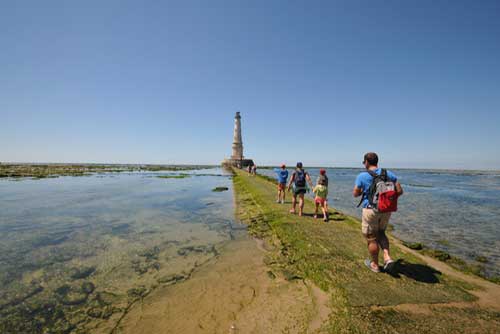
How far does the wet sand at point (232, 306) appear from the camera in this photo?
3230mm

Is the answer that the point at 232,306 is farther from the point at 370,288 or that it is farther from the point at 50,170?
the point at 50,170

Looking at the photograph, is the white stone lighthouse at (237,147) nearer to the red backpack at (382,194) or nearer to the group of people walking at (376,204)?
the group of people walking at (376,204)

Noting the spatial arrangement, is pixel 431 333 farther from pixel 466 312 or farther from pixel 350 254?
pixel 350 254

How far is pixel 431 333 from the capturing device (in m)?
2.74

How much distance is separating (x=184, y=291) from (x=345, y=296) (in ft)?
9.95

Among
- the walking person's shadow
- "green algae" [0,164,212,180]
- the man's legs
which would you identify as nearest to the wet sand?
the man's legs

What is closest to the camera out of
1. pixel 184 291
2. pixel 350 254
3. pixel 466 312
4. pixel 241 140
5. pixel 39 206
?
pixel 466 312

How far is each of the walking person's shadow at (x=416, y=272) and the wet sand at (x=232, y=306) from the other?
186 centimetres

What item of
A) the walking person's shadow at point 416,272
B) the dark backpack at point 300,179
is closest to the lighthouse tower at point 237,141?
the dark backpack at point 300,179

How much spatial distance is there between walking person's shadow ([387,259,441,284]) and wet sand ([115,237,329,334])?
186 cm

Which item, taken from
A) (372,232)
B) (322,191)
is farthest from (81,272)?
(322,191)

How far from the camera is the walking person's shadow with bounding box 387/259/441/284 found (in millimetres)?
4184

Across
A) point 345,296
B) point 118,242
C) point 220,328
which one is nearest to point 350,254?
point 345,296

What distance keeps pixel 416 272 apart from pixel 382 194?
188 centimetres
